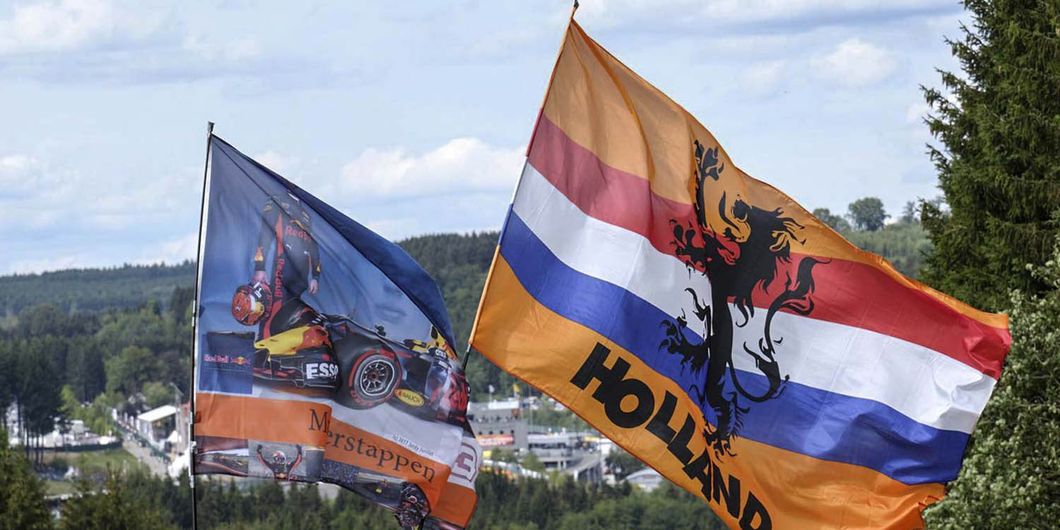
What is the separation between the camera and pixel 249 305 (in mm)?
17312

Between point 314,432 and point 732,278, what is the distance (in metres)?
4.48

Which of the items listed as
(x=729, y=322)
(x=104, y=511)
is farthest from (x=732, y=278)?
(x=104, y=511)

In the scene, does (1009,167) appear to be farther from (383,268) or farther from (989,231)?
(383,268)

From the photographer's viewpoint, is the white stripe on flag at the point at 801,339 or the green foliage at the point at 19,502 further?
the green foliage at the point at 19,502

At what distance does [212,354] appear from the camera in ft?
56.8

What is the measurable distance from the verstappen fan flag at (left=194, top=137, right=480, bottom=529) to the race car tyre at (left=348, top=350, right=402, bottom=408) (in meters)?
0.01

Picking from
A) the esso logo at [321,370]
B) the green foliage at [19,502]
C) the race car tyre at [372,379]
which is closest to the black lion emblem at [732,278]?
the race car tyre at [372,379]

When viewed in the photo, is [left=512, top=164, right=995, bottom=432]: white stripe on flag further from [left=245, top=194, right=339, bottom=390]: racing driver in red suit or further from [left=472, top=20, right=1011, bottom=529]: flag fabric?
[left=245, top=194, right=339, bottom=390]: racing driver in red suit

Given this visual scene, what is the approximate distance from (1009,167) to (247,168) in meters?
15.1

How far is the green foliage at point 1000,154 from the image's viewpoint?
2773 cm

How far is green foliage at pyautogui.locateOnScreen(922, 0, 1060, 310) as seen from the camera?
27.7 m

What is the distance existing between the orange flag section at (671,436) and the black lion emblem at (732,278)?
0.38m

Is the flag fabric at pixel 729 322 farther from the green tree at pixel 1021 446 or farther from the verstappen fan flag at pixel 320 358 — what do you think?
the green tree at pixel 1021 446

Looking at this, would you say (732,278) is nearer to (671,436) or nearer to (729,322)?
(729,322)
